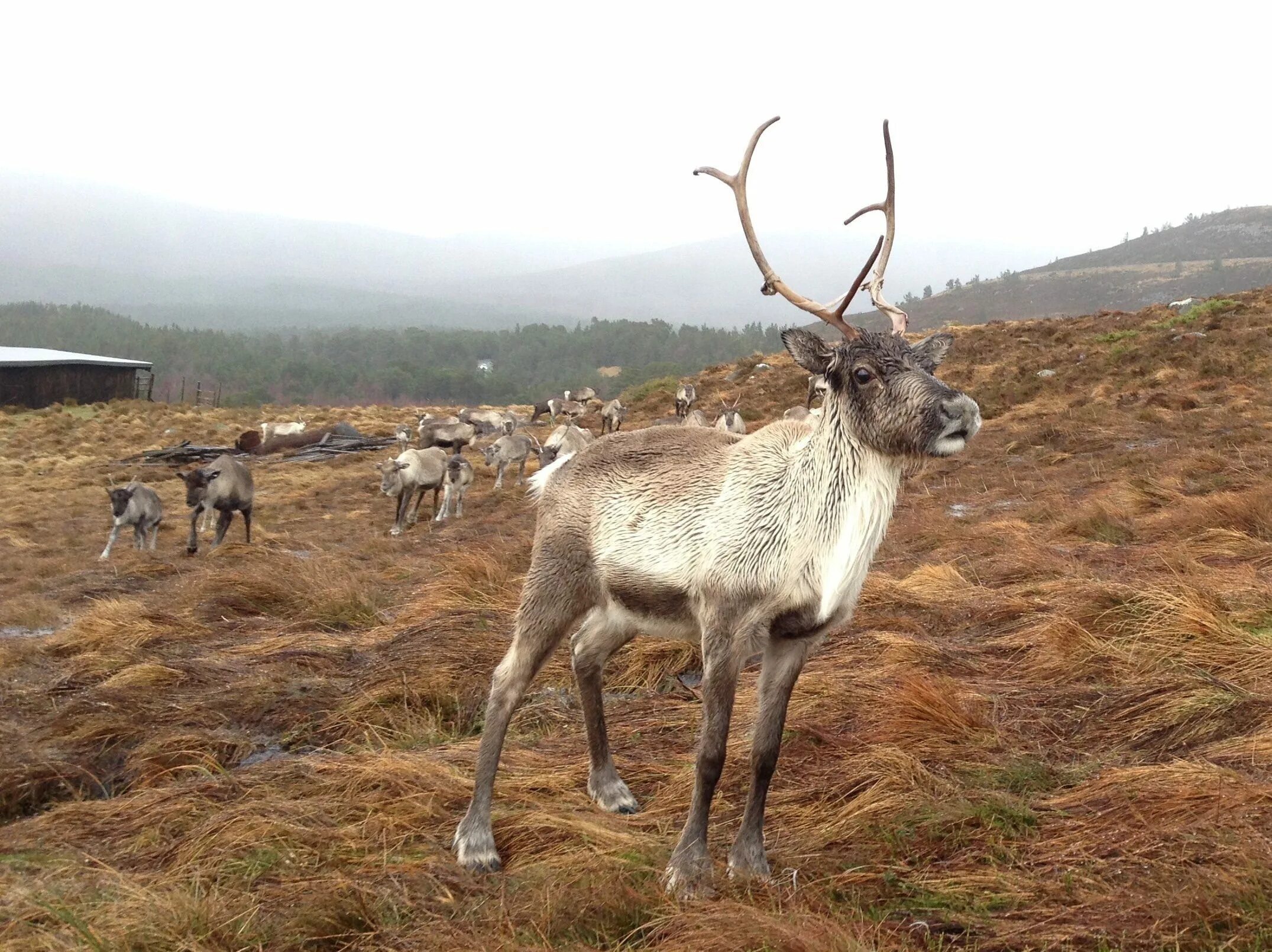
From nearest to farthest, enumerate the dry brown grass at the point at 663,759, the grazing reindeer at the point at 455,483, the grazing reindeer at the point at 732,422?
1. the dry brown grass at the point at 663,759
2. the grazing reindeer at the point at 455,483
3. the grazing reindeer at the point at 732,422

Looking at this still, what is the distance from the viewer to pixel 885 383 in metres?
3.31

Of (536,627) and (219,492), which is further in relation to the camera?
(219,492)

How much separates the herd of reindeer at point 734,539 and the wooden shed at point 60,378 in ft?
153

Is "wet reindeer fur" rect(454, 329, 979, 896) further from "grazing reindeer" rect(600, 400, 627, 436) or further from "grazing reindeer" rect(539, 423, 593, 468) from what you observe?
"grazing reindeer" rect(600, 400, 627, 436)

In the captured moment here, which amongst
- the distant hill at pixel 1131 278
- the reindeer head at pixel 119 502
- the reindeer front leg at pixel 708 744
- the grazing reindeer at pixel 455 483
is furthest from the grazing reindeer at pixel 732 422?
the distant hill at pixel 1131 278

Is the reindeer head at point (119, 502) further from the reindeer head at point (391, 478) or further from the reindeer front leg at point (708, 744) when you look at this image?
the reindeer front leg at point (708, 744)

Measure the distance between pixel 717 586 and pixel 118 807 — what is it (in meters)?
3.11

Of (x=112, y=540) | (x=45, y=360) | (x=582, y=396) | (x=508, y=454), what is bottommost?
(x=112, y=540)

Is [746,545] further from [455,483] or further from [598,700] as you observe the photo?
[455,483]

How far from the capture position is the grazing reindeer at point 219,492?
14227mm

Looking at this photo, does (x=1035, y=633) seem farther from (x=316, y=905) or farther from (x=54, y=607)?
(x=54, y=607)

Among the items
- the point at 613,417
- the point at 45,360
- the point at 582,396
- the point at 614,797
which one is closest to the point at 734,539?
the point at 614,797

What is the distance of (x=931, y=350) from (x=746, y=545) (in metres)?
1.14

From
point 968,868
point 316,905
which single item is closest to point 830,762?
point 968,868
